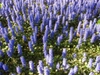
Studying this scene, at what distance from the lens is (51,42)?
20.0 feet

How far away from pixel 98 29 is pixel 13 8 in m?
3.24

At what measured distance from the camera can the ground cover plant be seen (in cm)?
509

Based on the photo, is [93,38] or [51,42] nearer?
[93,38]

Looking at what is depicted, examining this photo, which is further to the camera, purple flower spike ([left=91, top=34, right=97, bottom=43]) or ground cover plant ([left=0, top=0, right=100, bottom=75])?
purple flower spike ([left=91, top=34, right=97, bottom=43])

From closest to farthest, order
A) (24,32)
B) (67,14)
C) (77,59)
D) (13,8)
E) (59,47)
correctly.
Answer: (77,59), (59,47), (24,32), (67,14), (13,8)

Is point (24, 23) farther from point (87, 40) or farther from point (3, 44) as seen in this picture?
point (87, 40)

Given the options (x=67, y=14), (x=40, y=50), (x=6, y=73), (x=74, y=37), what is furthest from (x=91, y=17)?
(x=6, y=73)

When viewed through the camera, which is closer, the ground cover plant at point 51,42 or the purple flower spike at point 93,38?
the ground cover plant at point 51,42

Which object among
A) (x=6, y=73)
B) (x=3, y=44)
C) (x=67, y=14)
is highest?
(x=67, y=14)

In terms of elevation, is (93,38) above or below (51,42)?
above

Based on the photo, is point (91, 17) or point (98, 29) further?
point (91, 17)

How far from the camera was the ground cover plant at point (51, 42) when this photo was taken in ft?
16.7

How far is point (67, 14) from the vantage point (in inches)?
277

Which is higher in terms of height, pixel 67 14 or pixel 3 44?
pixel 67 14
